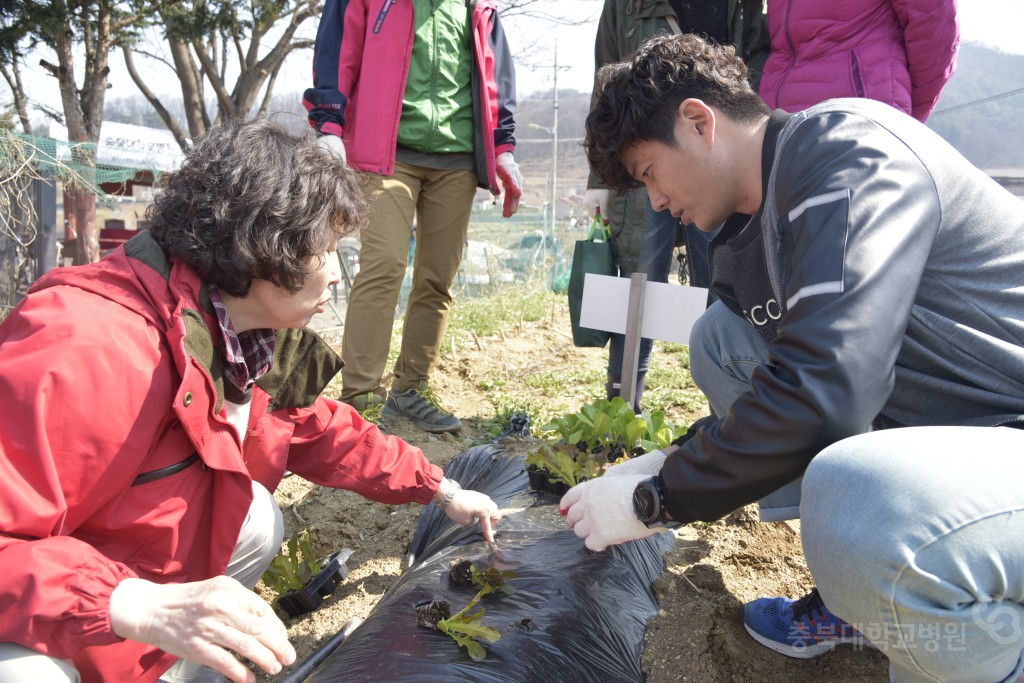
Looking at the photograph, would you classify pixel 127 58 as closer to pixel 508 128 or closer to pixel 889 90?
pixel 508 128

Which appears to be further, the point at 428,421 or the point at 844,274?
the point at 428,421

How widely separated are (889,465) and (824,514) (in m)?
0.12

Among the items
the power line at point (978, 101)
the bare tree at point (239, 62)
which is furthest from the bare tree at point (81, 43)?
the power line at point (978, 101)

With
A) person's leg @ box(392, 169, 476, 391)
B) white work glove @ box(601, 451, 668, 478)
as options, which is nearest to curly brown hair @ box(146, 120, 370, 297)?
white work glove @ box(601, 451, 668, 478)

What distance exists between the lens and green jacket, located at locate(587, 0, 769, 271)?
106 inches

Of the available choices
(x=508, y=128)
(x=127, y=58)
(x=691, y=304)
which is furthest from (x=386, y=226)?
(x=127, y=58)

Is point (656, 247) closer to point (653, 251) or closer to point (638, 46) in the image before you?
point (653, 251)

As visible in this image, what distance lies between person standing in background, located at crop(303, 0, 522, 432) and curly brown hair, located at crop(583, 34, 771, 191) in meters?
1.33

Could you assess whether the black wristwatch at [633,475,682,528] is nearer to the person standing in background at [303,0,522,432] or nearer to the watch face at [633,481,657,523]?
the watch face at [633,481,657,523]

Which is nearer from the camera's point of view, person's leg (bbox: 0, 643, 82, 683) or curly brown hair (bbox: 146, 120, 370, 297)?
person's leg (bbox: 0, 643, 82, 683)

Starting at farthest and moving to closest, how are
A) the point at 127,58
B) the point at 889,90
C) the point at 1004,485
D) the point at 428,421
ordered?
1. the point at 127,58
2. the point at 428,421
3. the point at 889,90
4. the point at 1004,485

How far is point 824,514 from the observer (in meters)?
1.12

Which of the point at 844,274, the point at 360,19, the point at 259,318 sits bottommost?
the point at 259,318

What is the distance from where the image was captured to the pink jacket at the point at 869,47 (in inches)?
90.1
